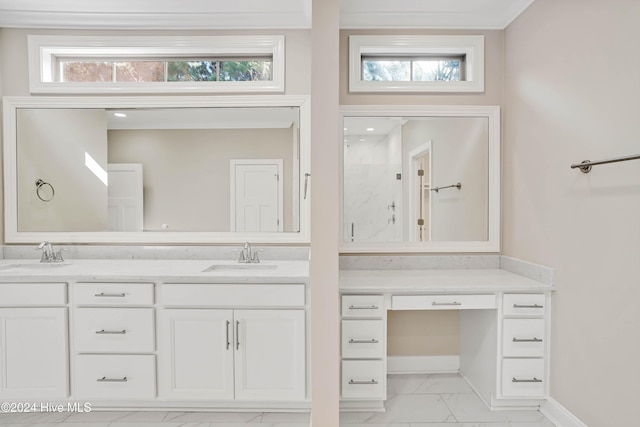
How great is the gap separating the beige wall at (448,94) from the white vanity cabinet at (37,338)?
224 centimetres

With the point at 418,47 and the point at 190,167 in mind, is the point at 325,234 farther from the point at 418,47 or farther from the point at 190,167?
the point at 418,47

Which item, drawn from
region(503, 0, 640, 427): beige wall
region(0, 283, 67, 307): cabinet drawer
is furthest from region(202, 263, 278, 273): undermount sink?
region(503, 0, 640, 427): beige wall

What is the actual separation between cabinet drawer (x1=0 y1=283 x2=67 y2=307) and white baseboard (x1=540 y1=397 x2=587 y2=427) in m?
2.89

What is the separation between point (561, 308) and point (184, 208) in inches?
97.3

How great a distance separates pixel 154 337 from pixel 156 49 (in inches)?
77.4

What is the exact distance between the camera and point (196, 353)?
207 centimetres

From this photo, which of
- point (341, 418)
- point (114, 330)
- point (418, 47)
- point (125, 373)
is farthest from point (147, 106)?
point (341, 418)

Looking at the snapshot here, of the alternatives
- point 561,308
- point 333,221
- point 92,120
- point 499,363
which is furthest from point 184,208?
point 561,308

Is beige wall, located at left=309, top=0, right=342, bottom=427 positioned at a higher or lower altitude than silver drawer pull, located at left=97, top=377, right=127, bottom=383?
higher

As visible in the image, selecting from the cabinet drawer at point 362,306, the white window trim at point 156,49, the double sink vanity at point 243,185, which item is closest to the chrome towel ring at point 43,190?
the double sink vanity at point 243,185

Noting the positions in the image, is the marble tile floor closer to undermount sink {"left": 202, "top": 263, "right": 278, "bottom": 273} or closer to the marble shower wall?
undermount sink {"left": 202, "top": 263, "right": 278, "bottom": 273}

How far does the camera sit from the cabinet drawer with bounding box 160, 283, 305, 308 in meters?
2.06

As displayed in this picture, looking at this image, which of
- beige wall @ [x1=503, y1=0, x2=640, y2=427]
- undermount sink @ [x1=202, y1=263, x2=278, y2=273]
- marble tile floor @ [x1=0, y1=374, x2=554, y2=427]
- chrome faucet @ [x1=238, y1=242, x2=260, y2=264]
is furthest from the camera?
chrome faucet @ [x1=238, y1=242, x2=260, y2=264]

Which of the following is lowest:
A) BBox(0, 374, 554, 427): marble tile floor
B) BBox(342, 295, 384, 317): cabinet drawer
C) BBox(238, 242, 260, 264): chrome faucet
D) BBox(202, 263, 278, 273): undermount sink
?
BBox(0, 374, 554, 427): marble tile floor
